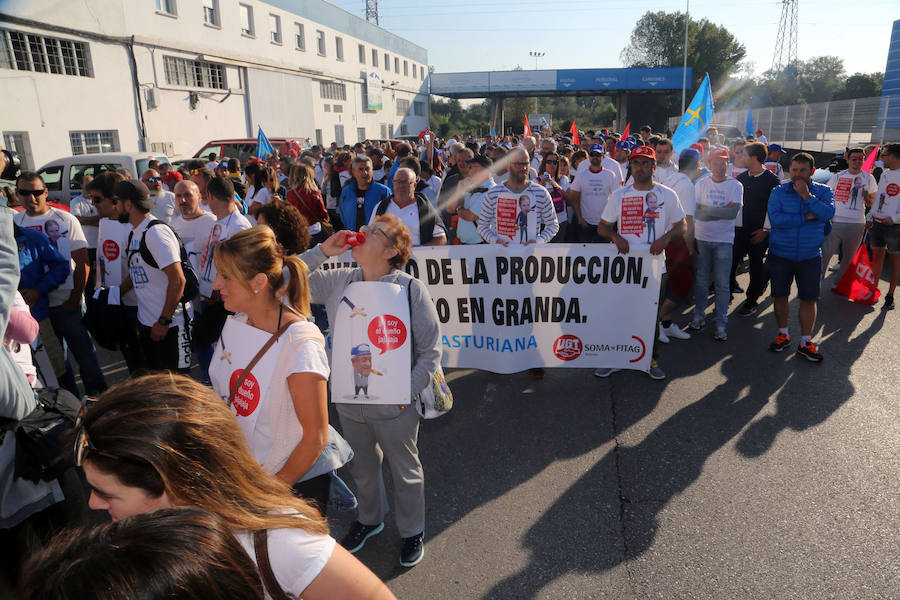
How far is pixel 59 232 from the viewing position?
491 centimetres

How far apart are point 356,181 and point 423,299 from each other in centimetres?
466

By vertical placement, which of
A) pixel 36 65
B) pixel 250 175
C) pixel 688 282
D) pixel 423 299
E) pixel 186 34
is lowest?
pixel 688 282

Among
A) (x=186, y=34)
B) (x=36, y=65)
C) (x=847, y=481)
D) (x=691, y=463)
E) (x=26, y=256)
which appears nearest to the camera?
(x=847, y=481)

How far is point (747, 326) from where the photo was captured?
265 inches

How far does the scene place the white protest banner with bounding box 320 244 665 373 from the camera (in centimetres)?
520

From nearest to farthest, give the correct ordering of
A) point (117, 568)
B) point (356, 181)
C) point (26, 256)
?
point (117, 568), point (26, 256), point (356, 181)

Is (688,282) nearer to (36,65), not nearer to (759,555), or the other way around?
(759,555)

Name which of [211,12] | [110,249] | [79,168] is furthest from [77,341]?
[211,12]

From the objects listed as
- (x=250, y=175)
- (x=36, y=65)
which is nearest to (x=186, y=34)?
(x=36, y=65)

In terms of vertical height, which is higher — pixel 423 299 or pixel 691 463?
pixel 423 299

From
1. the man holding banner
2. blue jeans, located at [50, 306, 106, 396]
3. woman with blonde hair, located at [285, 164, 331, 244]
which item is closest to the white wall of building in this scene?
woman with blonde hair, located at [285, 164, 331, 244]

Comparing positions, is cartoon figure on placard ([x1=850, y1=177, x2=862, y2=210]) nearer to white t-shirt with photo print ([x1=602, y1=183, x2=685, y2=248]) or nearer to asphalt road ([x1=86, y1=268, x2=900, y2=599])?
asphalt road ([x1=86, y1=268, x2=900, y2=599])

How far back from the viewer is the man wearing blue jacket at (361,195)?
697 centimetres

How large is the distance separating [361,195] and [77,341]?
3.51 m
